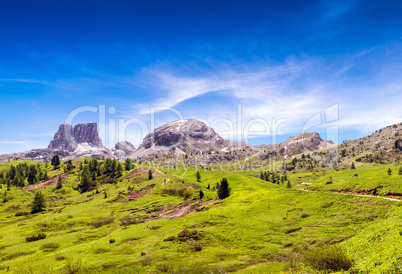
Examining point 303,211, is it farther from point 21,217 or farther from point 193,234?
point 21,217

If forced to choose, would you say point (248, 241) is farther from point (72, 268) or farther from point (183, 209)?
point (183, 209)

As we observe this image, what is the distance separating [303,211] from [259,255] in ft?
62.6

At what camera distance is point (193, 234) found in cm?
4747

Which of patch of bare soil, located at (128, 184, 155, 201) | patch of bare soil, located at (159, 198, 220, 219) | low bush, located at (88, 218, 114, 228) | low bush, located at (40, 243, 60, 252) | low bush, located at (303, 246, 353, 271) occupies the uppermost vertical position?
low bush, located at (303, 246, 353, 271)

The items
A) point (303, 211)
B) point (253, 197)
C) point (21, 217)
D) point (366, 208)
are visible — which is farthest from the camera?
point (21, 217)

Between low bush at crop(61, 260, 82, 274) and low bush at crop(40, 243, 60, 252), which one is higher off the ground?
low bush at crop(61, 260, 82, 274)

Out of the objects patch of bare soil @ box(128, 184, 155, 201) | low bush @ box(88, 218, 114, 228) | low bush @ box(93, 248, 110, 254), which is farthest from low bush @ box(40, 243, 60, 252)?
patch of bare soil @ box(128, 184, 155, 201)

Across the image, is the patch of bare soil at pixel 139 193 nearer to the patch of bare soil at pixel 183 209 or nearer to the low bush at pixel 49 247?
the patch of bare soil at pixel 183 209

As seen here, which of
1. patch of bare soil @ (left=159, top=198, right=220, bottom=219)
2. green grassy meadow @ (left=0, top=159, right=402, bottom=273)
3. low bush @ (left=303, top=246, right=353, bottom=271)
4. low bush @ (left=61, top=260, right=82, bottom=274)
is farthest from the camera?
patch of bare soil @ (left=159, top=198, right=220, bottom=219)

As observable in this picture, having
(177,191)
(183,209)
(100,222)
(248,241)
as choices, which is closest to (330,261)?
(248,241)

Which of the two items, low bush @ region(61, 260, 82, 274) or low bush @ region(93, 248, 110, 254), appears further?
low bush @ region(93, 248, 110, 254)

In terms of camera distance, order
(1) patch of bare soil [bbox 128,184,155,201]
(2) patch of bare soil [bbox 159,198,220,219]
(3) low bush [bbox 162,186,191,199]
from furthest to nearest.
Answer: (1) patch of bare soil [bbox 128,184,155,201]
(3) low bush [bbox 162,186,191,199]
(2) patch of bare soil [bbox 159,198,220,219]

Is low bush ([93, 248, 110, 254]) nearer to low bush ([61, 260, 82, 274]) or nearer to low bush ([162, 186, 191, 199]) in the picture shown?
low bush ([61, 260, 82, 274])

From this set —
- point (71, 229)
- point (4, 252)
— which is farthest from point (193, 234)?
point (71, 229)
